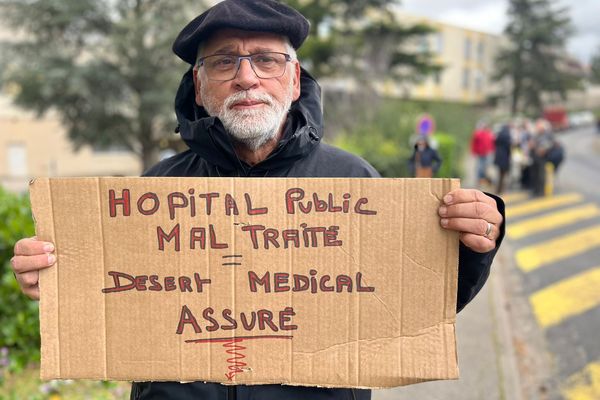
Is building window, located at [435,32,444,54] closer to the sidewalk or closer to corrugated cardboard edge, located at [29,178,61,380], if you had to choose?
the sidewalk

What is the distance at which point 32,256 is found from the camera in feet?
4.75

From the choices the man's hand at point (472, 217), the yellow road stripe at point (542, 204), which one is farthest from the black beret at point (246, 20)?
the yellow road stripe at point (542, 204)

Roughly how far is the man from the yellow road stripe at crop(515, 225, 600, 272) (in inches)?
221

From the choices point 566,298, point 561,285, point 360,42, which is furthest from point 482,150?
point 360,42

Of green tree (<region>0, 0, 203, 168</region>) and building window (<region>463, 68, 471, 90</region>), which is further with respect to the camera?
building window (<region>463, 68, 471, 90</region>)

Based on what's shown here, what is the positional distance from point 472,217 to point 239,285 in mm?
686

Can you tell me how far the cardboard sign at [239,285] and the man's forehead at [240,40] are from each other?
1.76 feet

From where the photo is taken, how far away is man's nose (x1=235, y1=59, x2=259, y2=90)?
5.58ft

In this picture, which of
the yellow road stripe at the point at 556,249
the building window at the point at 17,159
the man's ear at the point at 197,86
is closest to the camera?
the man's ear at the point at 197,86

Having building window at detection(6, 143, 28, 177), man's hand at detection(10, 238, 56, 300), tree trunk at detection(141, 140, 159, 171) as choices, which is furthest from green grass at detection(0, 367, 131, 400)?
building window at detection(6, 143, 28, 177)

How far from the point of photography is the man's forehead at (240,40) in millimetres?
1713

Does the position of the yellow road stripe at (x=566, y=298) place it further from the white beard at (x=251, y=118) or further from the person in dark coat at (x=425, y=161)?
the white beard at (x=251, y=118)

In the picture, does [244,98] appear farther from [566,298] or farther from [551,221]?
[551,221]

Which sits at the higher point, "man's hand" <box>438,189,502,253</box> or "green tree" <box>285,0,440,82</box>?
"green tree" <box>285,0,440,82</box>
